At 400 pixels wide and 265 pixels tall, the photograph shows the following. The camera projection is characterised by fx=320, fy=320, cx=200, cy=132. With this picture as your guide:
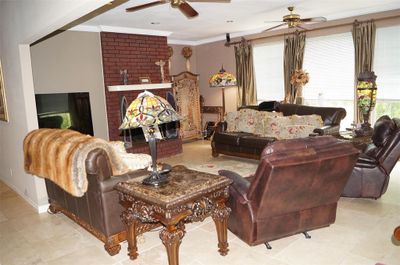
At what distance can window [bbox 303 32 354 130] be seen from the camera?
6160 mm

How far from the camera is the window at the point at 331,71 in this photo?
616 cm

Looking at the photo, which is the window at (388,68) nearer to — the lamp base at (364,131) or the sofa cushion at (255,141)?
the lamp base at (364,131)

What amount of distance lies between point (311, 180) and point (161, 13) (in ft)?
12.4

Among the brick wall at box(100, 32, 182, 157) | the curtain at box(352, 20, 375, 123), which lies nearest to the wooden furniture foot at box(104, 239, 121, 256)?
the brick wall at box(100, 32, 182, 157)

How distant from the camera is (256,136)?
5.89 meters

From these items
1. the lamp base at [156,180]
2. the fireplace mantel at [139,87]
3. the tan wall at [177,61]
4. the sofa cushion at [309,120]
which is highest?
the tan wall at [177,61]

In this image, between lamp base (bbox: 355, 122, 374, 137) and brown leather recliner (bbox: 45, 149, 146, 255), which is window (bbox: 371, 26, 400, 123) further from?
brown leather recliner (bbox: 45, 149, 146, 255)

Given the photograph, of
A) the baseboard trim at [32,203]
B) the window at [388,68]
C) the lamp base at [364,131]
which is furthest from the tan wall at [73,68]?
the window at [388,68]

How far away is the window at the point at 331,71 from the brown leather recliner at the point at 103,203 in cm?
484

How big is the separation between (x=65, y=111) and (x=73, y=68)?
2.65 feet

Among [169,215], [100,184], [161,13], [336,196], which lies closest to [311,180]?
[336,196]

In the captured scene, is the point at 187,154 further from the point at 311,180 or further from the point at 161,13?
the point at 311,180

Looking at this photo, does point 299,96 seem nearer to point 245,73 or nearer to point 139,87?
point 245,73

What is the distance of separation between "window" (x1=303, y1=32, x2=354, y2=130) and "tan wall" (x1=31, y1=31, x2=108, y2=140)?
422cm
